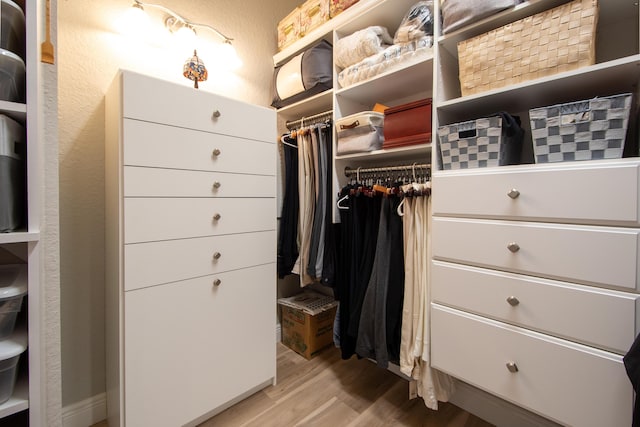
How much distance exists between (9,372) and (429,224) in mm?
1397

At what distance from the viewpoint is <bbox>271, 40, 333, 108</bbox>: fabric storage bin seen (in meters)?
1.66

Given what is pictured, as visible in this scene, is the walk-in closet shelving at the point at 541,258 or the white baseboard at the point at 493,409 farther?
the white baseboard at the point at 493,409

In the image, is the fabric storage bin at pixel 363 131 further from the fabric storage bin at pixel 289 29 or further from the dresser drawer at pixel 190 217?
the fabric storage bin at pixel 289 29

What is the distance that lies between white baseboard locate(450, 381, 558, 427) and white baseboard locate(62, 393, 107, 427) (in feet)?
5.76

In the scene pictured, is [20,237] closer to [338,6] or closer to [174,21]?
[174,21]

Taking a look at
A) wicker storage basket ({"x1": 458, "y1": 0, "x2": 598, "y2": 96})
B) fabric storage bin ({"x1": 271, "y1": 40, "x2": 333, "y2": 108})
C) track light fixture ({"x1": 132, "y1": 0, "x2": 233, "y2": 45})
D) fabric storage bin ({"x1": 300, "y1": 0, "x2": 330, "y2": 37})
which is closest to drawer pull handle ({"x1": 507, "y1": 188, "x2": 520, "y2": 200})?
wicker storage basket ({"x1": 458, "y1": 0, "x2": 598, "y2": 96})

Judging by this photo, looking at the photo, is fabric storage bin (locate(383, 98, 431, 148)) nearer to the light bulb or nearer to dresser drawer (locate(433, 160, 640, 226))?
dresser drawer (locate(433, 160, 640, 226))

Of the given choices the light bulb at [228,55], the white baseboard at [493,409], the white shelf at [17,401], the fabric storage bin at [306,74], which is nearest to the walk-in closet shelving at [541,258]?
the white baseboard at [493,409]

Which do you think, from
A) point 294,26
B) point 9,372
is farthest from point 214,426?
point 294,26

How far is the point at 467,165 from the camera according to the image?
110 centimetres

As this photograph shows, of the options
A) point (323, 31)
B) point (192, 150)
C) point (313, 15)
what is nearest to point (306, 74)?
point (323, 31)

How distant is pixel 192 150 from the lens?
46.7 inches

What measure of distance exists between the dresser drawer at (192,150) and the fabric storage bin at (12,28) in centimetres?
33

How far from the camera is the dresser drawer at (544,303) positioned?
0.78 metres
